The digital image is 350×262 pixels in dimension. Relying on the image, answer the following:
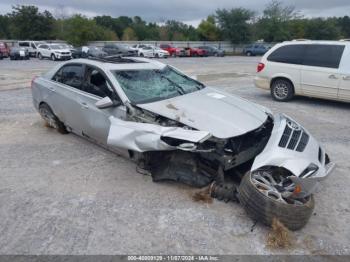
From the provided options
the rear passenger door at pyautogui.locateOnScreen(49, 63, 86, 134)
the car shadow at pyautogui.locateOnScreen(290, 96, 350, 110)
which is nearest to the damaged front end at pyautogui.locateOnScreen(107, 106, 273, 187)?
the rear passenger door at pyautogui.locateOnScreen(49, 63, 86, 134)

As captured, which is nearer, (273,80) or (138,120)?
(138,120)

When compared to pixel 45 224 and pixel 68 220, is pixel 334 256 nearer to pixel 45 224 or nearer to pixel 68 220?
pixel 68 220

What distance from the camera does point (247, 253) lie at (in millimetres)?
2695

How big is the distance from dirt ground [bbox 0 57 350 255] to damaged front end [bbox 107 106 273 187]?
10.5 inches

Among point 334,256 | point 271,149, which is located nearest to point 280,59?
point 271,149

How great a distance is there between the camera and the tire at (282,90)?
28.2 ft

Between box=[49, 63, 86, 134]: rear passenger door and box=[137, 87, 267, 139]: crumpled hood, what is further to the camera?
box=[49, 63, 86, 134]: rear passenger door

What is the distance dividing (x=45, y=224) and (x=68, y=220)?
0.73 feet

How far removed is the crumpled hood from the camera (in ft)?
11.3

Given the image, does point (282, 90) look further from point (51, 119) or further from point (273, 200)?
point (273, 200)

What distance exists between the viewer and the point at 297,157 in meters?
3.08

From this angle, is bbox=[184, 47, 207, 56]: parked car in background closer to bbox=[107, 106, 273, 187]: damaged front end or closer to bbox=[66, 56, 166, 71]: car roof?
bbox=[66, 56, 166, 71]: car roof

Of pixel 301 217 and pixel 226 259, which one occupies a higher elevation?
pixel 301 217

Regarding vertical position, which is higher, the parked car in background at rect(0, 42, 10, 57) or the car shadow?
the parked car in background at rect(0, 42, 10, 57)
